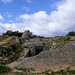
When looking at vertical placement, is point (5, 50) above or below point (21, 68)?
above

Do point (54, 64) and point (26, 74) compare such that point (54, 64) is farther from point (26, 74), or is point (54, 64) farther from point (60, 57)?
→ point (26, 74)

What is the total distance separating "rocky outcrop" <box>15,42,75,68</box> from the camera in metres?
12.1

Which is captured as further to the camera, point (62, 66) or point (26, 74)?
point (62, 66)

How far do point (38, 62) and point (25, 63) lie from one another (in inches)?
55.6

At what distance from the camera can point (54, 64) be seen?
1210cm

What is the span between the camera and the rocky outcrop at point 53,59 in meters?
12.1

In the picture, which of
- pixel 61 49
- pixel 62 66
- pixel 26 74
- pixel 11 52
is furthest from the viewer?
pixel 11 52

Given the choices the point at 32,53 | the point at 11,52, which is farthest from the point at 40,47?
the point at 11,52

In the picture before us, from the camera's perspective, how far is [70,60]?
12086mm

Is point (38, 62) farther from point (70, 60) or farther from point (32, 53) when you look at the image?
point (32, 53)

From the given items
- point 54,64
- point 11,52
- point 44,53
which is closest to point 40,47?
point 11,52

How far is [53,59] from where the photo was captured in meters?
12.5

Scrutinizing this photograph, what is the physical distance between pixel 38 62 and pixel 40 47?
21.9ft

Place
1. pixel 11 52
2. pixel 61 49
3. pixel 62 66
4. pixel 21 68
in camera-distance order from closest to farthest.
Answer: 1. pixel 62 66
2. pixel 21 68
3. pixel 61 49
4. pixel 11 52
